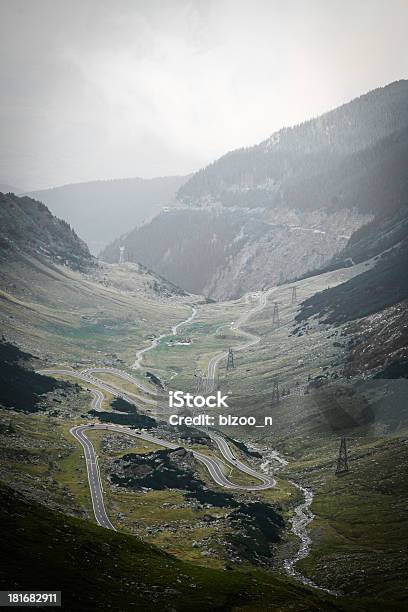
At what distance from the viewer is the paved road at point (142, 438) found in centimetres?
13250

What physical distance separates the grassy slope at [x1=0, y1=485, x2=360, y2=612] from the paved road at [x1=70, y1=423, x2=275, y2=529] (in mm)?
24313

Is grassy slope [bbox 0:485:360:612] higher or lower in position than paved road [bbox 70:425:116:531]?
lower

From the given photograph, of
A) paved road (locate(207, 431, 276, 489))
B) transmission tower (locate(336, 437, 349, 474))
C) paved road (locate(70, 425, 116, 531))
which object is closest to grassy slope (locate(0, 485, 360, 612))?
paved road (locate(70, 425, 116, 531))

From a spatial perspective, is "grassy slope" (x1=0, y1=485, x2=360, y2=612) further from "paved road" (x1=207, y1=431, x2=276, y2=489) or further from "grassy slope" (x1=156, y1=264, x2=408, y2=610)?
"paved road" (x1=207, y1=431, x2=276, y2=489)

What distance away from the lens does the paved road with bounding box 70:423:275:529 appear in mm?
132500

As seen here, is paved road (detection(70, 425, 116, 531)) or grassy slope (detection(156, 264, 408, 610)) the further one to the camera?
paved road (detection(70, 425, 116, 531))

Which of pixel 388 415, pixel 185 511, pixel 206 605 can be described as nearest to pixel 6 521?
pixel 206 605

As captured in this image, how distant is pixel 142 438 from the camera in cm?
18150

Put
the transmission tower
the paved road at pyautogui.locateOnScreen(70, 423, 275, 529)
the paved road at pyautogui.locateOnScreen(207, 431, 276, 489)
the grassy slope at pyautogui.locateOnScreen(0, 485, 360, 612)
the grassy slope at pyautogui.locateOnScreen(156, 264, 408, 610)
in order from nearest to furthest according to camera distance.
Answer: the grassy slope at pyautogui.locateOnScreen(0, 485, 360, 612), the grassy slope at pyautogui.locateOnScreen(156, 264, 408, 610), the paved road at pyautogui.locateOnScreen(70, 423, 275, 529), the transmission tower, the paved road at pyautogui.locateOnScreen(207, 431, 276, 489)

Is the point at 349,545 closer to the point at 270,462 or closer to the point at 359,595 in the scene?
the point at 359,595

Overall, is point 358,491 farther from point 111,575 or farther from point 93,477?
point 111,575

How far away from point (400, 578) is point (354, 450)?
6729 cm

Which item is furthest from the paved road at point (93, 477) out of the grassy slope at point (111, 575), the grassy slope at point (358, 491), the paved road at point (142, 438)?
the grassy slope at point (358, 491)

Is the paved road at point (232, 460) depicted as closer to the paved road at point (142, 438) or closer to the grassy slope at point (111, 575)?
the paved road at point (142, 438)
